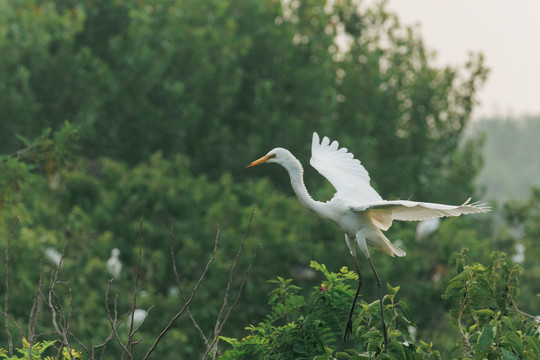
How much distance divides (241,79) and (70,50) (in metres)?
2.99

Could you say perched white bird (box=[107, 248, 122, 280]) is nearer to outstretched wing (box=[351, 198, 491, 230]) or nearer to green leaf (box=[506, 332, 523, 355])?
outstretched wing (box=[351, 198, 491, 230])

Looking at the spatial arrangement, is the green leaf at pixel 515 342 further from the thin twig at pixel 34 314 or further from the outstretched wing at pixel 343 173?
the thin twig at pixel 34 314

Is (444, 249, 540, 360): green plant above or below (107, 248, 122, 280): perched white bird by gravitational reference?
below

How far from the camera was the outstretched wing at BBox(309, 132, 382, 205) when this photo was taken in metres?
4.24

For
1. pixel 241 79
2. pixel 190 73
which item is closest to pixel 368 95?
pixel 241 79

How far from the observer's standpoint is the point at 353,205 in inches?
157

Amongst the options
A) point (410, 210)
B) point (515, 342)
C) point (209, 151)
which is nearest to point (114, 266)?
point (209, 151)

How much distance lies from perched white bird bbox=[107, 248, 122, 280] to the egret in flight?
5.79m

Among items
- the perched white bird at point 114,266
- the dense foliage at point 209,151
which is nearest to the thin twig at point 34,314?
the dense foliage at point 209,151

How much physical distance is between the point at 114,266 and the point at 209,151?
16.3 feet

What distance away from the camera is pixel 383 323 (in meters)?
3.30

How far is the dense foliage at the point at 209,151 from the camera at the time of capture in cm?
952

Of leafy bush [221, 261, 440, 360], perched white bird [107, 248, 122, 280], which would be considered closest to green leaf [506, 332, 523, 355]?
leafy bush [221, 261, 440, 360]

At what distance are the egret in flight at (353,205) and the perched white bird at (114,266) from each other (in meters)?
5.79
